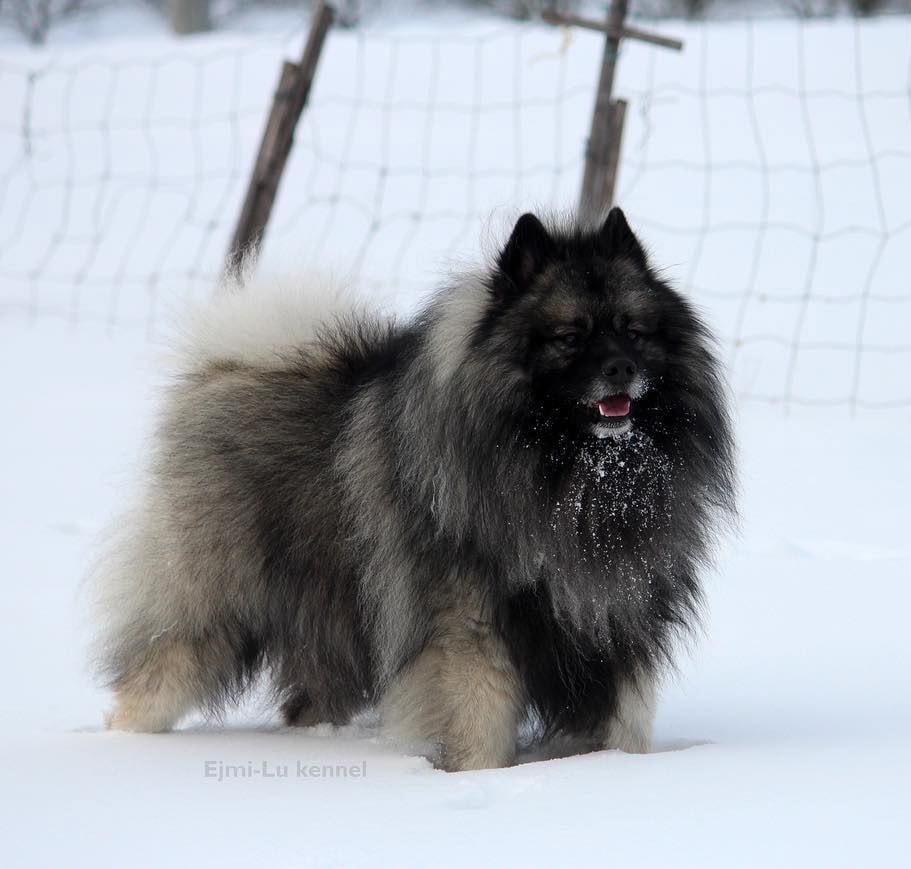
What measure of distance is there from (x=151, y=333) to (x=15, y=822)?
6.90 metres

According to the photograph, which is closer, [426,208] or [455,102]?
[426,208]

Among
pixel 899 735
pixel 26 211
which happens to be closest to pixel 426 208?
pixel 26 211

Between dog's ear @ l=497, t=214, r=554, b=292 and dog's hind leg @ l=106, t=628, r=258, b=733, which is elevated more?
dog's ear @ l=497, t=214, r=554, b=292

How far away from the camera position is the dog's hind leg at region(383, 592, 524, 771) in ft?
10.8

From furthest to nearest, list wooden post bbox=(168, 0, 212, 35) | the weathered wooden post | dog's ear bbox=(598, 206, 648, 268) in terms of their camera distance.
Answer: wooden post bbox=(168, 0, 212, 35), the weathered wooden post, dog's ear bbox=(598, 206, 648, 268)

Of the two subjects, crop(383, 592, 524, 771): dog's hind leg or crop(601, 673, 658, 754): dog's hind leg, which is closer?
crop(383, 592, 524, 771): dog's hind leg

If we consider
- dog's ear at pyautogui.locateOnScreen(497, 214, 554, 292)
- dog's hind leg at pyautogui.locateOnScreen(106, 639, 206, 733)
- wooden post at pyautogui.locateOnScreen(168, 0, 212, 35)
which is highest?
wooden post at pyautogui.locateOnScreen(168, 0, 212, 35)

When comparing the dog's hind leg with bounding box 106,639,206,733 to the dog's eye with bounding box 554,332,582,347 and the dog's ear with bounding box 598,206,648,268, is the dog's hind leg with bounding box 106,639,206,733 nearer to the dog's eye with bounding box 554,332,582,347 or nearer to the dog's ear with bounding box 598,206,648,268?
the dog's eye with bounding box 554,332,582,347

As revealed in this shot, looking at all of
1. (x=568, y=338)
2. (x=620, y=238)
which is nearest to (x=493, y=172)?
(x=620, y=238)

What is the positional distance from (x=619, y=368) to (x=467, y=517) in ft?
1.87

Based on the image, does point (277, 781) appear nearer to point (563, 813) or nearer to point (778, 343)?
point (563, 813)

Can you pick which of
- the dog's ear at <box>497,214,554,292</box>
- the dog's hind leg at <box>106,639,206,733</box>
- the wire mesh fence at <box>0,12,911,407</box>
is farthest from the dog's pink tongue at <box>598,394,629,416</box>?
the wire mesh fence at <box>0,12,911,407</box>

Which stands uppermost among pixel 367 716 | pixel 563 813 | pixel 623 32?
pixel 623 32

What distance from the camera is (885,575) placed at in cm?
526
